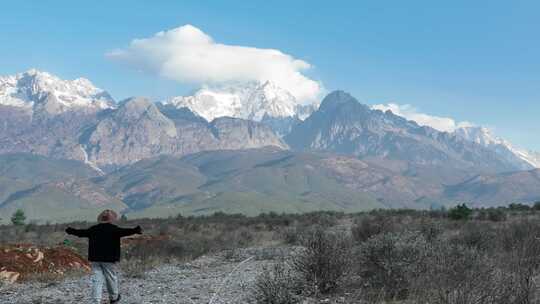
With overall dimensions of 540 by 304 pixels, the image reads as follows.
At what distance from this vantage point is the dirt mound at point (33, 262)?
65.5 ft

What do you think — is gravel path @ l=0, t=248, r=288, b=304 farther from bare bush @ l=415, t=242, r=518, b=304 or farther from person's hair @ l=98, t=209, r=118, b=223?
bare bush @ l=415, t=242, r=518, b=304

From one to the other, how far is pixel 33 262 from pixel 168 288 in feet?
29.5

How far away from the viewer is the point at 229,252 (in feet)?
87.8

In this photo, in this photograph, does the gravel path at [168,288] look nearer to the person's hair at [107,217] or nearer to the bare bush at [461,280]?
the person's hair at [107,217]

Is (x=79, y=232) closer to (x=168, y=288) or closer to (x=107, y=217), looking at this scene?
Answer: (x=107, y=217)

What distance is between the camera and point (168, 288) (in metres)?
15.7

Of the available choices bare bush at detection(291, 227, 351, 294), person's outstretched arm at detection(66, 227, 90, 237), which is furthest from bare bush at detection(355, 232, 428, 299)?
person's outstretched arm at detection(66, 227, 90, 237)

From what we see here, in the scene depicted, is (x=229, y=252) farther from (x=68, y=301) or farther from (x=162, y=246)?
(x=68, y=301)

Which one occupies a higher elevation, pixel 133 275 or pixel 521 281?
pixel 521 281

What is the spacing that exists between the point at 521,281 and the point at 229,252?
1807cm

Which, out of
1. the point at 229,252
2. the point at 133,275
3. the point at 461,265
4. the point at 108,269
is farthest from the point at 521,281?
the point at 229,252

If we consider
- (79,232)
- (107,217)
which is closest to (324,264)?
(107,217)

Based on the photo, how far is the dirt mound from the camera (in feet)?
65.5

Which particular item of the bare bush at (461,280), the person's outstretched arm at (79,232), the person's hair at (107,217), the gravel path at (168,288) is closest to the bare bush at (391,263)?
the bare bush at (461,280)
